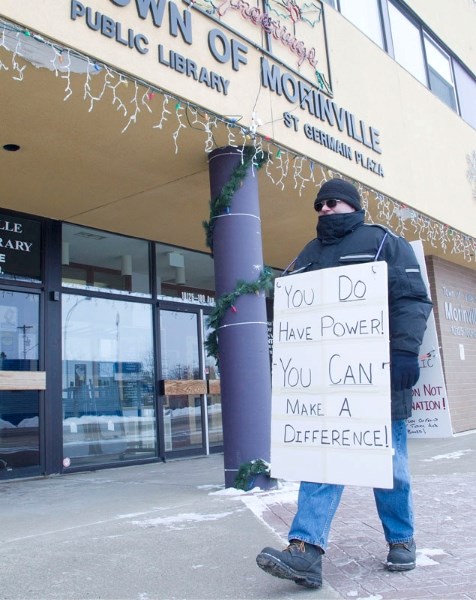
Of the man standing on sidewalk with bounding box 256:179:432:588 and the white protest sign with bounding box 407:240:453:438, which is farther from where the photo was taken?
the white protest sign with bounding box 407:240:453:438

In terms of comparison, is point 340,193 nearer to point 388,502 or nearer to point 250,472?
point 388,502

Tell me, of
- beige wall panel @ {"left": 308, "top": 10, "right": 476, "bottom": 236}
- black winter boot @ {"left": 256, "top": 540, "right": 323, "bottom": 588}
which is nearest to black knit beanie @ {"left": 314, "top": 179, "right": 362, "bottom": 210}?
black winter boot @ {"left": 256, "top": 540, "right": 323, "bottom": 588}

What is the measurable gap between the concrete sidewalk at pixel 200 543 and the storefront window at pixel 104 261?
2.77m

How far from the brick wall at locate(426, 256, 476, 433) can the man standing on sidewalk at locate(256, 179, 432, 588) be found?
8.26 metres

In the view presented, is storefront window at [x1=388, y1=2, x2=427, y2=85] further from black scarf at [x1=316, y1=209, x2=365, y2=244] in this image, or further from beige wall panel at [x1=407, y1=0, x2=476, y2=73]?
black scarf at [x1=316, y1=209, x2=365, y2=244]

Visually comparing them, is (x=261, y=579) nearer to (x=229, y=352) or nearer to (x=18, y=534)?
(x=18, y=534)

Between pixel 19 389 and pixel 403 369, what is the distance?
519 centimetres

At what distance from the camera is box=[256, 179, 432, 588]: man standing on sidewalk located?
271 centimetres

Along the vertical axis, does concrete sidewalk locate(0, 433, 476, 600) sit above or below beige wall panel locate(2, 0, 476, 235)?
below

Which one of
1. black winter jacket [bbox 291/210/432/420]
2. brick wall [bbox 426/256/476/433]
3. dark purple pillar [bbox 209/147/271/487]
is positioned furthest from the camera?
brick wall [bbox 426/256/476/433]

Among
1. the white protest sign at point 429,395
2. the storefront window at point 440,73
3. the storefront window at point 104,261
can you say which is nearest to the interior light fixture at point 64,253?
the storefront window at point 104,261

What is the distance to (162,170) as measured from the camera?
6.36m

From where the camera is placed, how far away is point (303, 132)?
20.7 feet

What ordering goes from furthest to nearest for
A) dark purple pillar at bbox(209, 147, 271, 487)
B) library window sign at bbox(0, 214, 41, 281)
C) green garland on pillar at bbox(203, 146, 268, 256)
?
library window sign at bbox(0, 214, 41, 281)
green garland on pillar at bbox(203, 146, 268, 256)
dark purple pillar at bbox(209, 147, 271, 487)
